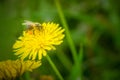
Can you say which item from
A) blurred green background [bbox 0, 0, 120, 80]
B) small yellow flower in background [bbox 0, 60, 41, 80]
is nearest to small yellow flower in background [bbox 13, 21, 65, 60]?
small yellow flower in background [bbox 0, 60, 41, 80]

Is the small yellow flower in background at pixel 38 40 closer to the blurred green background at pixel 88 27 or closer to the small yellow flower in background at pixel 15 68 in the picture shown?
the small yellow flower in background at pixel 15 68

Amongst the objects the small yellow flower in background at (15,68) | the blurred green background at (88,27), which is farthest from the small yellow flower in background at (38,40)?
the blurred green background at (88,27)

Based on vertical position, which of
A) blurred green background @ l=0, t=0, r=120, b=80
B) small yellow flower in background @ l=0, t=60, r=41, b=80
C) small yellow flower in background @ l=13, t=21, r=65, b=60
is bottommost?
small yellow flower in background @ l=0, t=60, r=41, b=80

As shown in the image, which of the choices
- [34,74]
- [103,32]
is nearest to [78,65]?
[34,74]

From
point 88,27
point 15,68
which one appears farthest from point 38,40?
point 88,27

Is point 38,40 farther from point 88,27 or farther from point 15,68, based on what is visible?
point 88,27

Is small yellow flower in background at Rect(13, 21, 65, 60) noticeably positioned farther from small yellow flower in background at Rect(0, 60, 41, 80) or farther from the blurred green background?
the blurred green background

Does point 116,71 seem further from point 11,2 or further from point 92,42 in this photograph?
point 11,2

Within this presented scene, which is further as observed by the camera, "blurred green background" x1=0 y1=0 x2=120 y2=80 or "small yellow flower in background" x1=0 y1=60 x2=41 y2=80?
"blurred green background" x1=0 y1=0 x2=120 y2=80
